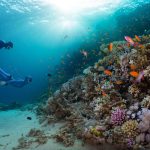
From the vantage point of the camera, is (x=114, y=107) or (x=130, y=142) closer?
(x=130, y=142)

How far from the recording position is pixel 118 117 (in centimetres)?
607

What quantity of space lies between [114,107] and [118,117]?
20.9 inches

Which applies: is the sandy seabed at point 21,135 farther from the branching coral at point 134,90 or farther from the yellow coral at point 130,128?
the branching coral at point 134,90

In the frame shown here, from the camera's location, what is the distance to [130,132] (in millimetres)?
5488

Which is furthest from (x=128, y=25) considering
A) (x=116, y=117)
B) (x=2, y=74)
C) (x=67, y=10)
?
(x=116, y=117)

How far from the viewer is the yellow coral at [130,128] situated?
5477 millimetres

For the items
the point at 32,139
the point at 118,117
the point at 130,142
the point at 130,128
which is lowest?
the point at 32,139

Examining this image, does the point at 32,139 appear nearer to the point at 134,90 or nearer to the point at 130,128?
the point at 130,128

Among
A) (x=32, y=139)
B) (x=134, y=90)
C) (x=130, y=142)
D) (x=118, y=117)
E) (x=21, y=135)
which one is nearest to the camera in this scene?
(x=130, y=142)

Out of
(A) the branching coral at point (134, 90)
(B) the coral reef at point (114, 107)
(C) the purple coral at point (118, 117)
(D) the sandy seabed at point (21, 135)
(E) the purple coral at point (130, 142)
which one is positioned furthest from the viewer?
(A) the branching coral at point (134, 90)

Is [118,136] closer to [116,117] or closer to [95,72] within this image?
[116,117]

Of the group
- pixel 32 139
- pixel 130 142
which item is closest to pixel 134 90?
pixel 130 142

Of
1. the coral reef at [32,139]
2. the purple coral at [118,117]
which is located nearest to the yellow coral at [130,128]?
the purple coral at [118,117]

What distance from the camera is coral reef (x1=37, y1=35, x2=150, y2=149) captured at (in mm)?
5557
